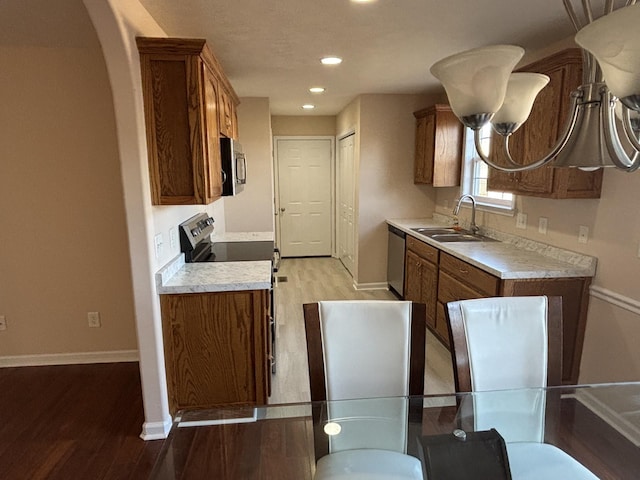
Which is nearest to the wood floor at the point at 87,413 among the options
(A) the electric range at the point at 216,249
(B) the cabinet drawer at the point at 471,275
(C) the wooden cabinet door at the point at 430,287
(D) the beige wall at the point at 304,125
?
(C) the wooden cabinet door at the point at 430,287

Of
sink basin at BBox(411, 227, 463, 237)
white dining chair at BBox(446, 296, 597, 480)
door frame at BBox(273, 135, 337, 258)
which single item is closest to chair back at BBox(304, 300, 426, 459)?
white dining chair at BBox(446, 296, 597, 480)

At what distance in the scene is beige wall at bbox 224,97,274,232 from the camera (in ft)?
14.7

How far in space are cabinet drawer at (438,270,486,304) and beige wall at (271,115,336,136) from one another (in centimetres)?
383

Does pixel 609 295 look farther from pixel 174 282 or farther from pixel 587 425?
pixel 174 282

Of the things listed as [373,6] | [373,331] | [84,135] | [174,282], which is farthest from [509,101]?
[84,135]

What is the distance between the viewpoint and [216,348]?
7.41ft

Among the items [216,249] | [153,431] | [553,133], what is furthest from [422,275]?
[153,431]

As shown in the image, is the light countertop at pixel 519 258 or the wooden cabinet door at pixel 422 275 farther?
the wooden cabinet door at pixel 422 275

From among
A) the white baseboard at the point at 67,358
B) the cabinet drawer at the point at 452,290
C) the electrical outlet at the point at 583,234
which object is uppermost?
the electrical outlet at the point at 583,234

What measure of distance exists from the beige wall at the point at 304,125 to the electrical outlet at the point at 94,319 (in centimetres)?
411

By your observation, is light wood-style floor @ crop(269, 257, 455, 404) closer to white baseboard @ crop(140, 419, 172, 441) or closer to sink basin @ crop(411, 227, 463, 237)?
white baseboard @ crop(140, 419, 172, 441)

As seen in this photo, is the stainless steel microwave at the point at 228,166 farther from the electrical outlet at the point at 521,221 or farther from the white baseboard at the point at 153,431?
the electrical outlet at the point at 521,221

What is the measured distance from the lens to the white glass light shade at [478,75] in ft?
3.03

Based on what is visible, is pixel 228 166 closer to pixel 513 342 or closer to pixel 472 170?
pixel 513 342
